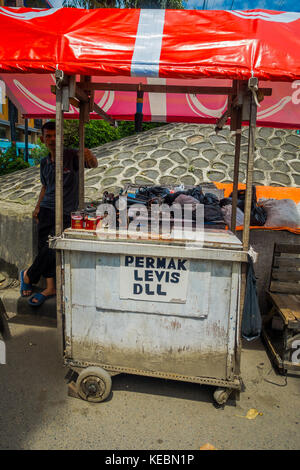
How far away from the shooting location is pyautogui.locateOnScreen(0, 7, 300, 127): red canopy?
2240 mm

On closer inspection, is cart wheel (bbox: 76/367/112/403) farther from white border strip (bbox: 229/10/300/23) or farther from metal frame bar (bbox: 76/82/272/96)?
white border strip (bbox: 229/10/300/23)

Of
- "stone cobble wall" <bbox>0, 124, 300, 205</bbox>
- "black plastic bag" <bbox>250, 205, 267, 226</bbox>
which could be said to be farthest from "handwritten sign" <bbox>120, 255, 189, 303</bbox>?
"stone cobble wall" <bbox>0, 124, 300, 205</bbox>

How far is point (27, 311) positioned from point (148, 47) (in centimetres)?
305

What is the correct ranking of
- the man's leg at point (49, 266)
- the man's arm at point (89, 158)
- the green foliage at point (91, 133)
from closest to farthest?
the man's leg at point (49, 266) < the man's arm at point (89, 158) < the green foliage at point (91, 133)

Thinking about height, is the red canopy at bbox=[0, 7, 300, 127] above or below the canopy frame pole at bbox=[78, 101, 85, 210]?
above

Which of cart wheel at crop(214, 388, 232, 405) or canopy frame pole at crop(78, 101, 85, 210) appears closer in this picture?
cart wheel at crop(214, 388, 232, 405)

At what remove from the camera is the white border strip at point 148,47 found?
226cm

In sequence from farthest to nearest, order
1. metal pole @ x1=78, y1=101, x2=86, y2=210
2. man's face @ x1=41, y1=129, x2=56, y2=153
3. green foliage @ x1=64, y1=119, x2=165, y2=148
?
green foliage @ x1=64, y1=119, x2=165, y2=148, man's face @ x1=41, y1=129, x2=56, y2=153, metal pole @ x1=78, y1=101, x2=86, y2=210

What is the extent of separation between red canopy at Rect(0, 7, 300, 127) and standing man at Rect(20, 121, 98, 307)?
1.30m

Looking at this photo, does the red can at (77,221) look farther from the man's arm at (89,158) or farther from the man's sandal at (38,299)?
the man's sandal at (38,299)

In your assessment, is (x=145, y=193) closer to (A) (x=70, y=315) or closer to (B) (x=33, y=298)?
(A) (x=70, y=315)

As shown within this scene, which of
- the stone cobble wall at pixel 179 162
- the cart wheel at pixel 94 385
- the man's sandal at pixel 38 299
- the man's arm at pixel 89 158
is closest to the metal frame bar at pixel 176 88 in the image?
the man's arm at pixel 89 158

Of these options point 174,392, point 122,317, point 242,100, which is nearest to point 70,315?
point 122,317
